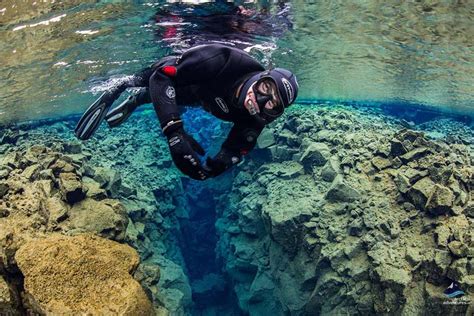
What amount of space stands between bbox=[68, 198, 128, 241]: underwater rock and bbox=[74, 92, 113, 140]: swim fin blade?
2.41 metres

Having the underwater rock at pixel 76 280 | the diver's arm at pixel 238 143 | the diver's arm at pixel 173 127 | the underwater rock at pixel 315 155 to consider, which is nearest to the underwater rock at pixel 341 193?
the underwater rock at pixel 315 155

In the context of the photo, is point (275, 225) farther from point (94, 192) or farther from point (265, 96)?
point (265, 96)

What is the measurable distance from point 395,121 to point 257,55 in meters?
8.10

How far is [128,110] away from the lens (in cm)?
561

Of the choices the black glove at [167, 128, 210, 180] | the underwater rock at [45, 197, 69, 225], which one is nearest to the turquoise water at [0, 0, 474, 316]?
the underwater rock at [45, 197, 69, 225]

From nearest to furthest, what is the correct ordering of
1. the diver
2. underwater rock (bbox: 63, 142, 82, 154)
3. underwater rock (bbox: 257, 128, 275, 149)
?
the diver → underwater rock (bbox: 63, 142, 82, 154) → underwater rock (bbox: 257, 128, 275, 149)

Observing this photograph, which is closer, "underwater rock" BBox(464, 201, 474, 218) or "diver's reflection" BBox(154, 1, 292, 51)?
"diver's reflection" BBox(154, 1, 292, 51)

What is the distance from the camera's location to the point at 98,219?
23.4ft

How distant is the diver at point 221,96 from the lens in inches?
125

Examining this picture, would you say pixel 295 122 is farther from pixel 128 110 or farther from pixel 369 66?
pixel 128 110

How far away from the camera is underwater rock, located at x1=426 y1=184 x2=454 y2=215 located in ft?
24.5

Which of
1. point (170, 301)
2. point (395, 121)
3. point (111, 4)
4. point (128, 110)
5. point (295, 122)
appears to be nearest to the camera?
point (128, 110)

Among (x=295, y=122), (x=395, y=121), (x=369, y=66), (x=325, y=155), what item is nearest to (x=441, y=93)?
(x=395, y=121)
